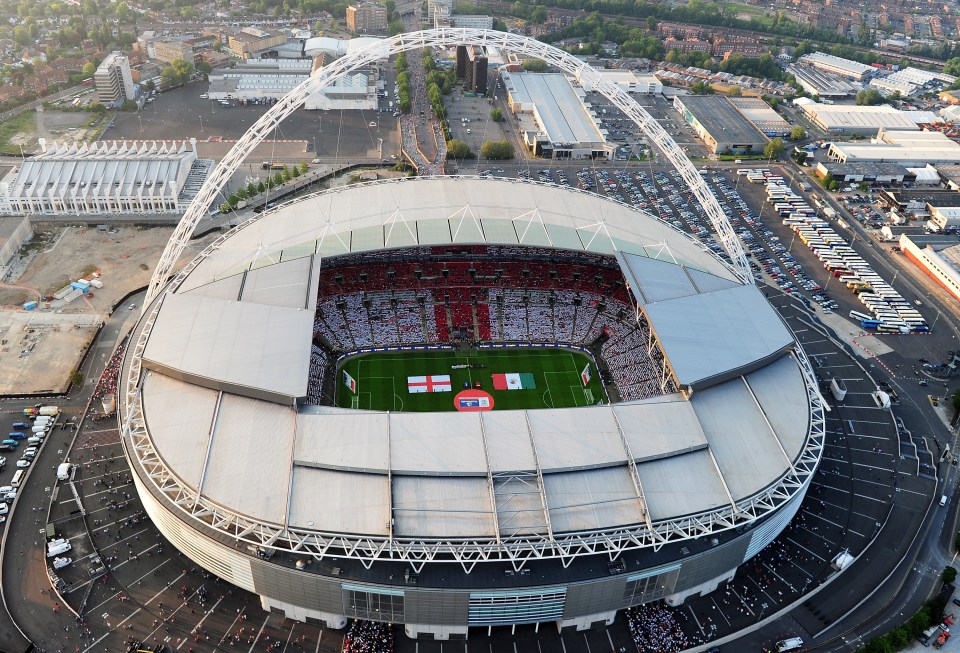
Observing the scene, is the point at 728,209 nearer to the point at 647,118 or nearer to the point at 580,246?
the point at 647,118

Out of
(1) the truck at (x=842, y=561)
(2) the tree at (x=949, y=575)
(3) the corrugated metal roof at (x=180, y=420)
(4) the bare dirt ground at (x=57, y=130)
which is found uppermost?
(3) the corrugated metal roof at (x=180, y=420)

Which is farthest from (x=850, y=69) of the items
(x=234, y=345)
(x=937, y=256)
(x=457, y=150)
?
(x=234, y=345)

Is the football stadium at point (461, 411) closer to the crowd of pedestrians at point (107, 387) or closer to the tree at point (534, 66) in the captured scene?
the crowd of pedestrians at point (107, 387)

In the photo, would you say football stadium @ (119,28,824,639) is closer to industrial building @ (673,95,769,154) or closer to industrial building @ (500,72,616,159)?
industrial building @ (500,72,616,159)

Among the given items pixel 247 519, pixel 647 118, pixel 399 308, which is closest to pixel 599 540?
pixel 247 519

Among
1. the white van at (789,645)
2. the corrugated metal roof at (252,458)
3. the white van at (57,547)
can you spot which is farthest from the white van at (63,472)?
the white van at (789,645)
